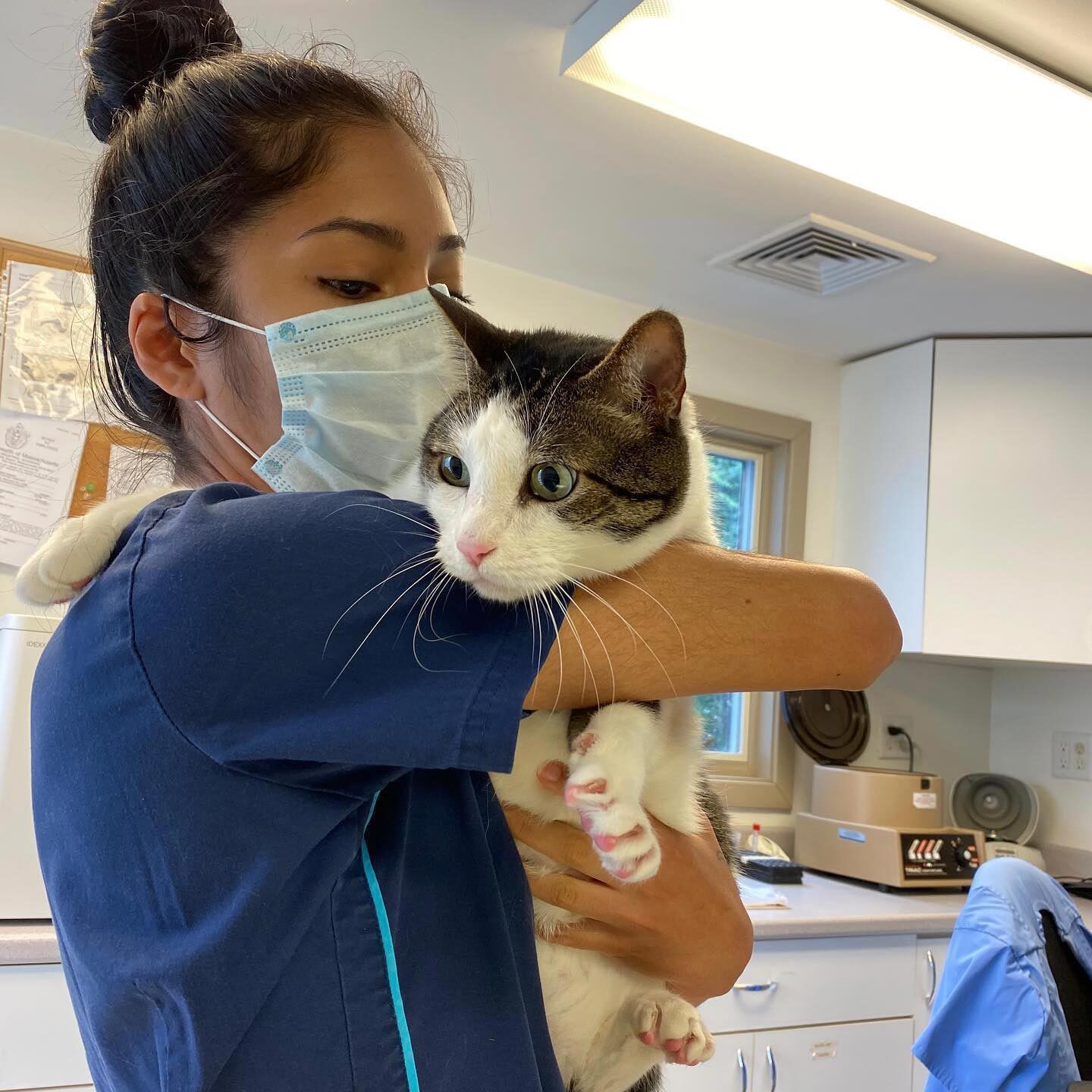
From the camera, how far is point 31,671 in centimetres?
186

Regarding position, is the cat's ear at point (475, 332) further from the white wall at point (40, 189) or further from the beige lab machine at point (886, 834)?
the beige lab machine at point (886, 834)

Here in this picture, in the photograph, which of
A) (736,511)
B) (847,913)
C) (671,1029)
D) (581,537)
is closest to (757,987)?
(847,913)

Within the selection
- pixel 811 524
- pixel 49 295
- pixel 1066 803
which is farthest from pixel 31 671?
pixel 1066 803

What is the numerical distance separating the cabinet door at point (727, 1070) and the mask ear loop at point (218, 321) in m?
1.86

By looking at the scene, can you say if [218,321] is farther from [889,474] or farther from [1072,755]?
[1072,755]

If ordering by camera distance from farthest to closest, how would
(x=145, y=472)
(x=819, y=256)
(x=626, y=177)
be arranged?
(x=819, y=256) < (x=626, y=177) < (x=145, y=472)

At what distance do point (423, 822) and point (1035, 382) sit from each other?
3108 mm

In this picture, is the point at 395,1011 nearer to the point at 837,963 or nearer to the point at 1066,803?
the point at 837,963

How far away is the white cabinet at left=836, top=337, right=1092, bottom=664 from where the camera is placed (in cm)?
315

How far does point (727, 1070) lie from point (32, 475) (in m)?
2.18

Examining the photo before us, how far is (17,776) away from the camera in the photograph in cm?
182

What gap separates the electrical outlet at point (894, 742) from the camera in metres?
3.57

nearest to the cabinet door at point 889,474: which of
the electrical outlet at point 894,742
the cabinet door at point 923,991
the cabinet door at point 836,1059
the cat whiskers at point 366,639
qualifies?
the electrical outlet at point 894,742

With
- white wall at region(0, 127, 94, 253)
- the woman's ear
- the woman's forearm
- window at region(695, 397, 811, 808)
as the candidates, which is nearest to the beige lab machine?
window at region(695, 397, 811, 808)
